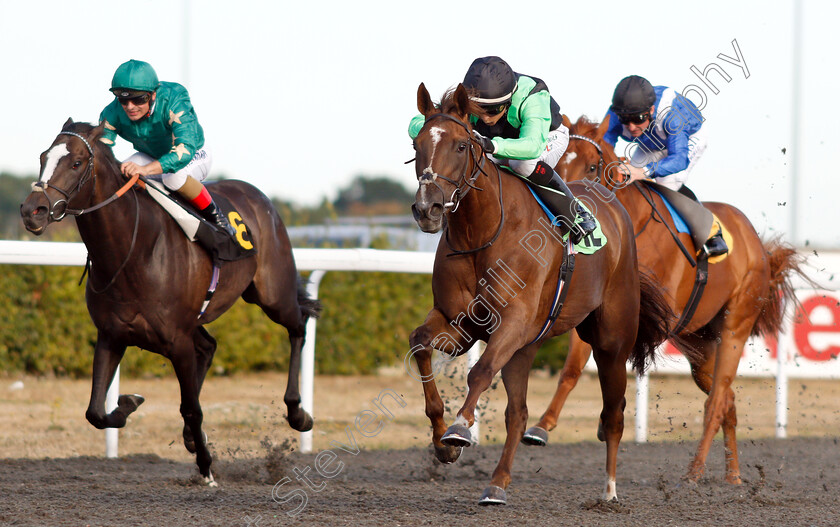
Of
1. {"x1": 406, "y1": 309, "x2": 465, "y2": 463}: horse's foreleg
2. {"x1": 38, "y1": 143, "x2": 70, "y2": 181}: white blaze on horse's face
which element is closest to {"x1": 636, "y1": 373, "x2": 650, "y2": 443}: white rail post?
{"x1": 406, "y1": 309, "x2": 465, "y2": 463}: horse's foreleg

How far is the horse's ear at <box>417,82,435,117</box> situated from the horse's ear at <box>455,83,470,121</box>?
104 mm

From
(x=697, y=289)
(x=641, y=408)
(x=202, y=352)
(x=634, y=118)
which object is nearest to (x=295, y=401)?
(x=202, y=352)

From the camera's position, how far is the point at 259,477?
5238 mm

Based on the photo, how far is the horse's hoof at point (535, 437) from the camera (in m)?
4.71

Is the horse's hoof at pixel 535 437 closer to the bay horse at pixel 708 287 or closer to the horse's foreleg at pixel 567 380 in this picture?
the bay horse at pixel 708 287

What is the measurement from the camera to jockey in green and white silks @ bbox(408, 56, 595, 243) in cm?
389

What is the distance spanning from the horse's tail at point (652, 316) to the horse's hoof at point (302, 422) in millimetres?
1920

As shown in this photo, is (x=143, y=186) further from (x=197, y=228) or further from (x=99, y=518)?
(x=99, y=518)

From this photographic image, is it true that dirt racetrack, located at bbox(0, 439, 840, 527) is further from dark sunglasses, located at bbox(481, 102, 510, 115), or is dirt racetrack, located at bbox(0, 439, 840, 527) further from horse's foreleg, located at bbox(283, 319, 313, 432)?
dark sunglasses, located at bbox(481, 102, 510, 115)

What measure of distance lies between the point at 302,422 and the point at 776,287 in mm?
3145

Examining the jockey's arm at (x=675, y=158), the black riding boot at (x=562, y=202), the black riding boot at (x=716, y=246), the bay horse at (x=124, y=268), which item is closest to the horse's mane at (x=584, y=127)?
the jockey's arm at (x=675, y=158)

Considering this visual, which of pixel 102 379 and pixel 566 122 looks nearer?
pixel 102 379

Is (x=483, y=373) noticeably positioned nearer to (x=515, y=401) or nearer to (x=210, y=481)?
(x=515, y=401)

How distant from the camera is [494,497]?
13.3 ft
